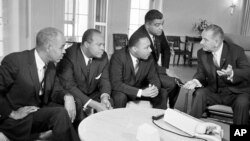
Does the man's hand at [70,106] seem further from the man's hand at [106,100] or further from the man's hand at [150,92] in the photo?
the man's hand at [150,92]

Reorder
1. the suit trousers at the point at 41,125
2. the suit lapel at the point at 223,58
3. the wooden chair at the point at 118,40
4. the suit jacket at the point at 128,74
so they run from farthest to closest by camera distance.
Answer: the wooden chair at the point at 118,40
the suit lapel at the point at 223,58
the suit jacket at the point at 128,74
the suit trousers at the point at 41,125

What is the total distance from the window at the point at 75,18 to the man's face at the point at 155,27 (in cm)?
229

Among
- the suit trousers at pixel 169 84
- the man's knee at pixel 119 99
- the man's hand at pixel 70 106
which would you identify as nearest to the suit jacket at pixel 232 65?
the suit trousers at pixel 169 84

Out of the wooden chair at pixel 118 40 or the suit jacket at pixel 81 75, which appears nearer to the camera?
the suit jacket at pixel 81 75

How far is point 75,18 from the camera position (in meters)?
5.28

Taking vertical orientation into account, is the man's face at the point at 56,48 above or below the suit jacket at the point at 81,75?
above

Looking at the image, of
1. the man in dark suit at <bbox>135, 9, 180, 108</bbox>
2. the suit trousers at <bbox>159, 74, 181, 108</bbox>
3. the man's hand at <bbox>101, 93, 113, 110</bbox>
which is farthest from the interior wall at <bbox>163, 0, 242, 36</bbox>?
the man's hand at <bbox>101, 93, 113, 110</bbox>

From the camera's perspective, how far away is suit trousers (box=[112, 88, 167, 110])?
8.75ft

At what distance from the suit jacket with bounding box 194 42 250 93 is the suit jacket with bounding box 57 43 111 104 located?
1035 millimetres

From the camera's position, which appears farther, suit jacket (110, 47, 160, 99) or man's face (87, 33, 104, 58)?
suit jacket (110, 47, 160, 99)

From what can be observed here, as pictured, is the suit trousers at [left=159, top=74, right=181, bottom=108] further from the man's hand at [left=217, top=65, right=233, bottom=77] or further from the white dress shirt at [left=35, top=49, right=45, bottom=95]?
the white dress shirt at [left=35, top=49, right=45, bottom=95]

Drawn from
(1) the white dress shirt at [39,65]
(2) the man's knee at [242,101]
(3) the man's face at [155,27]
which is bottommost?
(2) the man's knee at [242,101]

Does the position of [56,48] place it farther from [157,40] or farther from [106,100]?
[157,40]

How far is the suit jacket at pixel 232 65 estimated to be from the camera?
2.75 m
